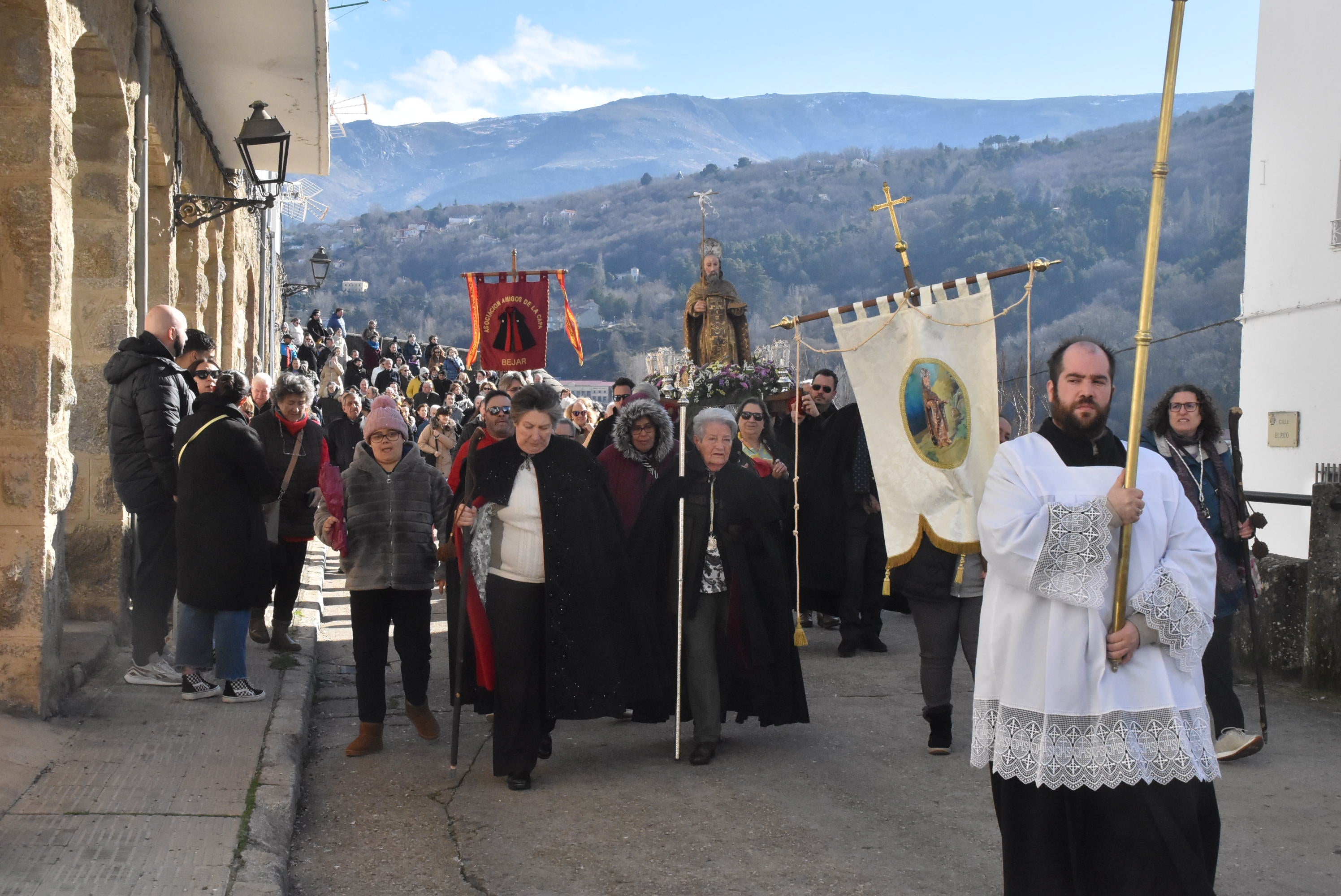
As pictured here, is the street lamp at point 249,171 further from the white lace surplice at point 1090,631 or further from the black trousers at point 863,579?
the white lace surplice at point 1090,631

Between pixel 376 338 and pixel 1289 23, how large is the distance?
1983cm

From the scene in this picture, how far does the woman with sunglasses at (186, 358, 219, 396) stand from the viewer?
23.8 feet

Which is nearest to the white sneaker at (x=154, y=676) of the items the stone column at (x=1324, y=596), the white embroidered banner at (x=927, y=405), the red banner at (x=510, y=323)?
the white embroidered banner at (x=927, y=405)

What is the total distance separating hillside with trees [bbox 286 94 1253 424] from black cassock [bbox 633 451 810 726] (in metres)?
58.1

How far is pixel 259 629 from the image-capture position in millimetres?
9008

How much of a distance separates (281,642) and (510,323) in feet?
22.2

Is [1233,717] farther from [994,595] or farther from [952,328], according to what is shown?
[994,595]

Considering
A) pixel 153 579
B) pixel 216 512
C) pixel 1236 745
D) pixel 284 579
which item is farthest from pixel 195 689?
pixel 1236 745

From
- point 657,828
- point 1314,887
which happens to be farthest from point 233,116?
point 1314,887

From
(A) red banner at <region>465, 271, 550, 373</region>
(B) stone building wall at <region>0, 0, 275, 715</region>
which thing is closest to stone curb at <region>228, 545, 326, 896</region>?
(B) stone building wall at <region>0, 0, 275, 715</region>

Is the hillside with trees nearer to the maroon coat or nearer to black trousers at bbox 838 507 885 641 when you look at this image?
black trousers at bbox 838 507 885 641

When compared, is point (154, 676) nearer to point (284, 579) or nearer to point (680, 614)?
point (284, 579)

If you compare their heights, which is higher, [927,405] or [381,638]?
[927,405]

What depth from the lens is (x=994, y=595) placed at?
405cm
